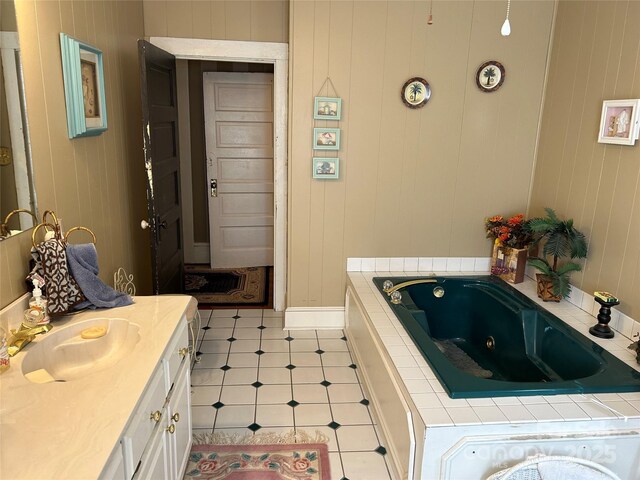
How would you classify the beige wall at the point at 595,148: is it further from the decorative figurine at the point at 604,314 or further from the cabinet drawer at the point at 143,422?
the cabinet drawer at the point at 143,422

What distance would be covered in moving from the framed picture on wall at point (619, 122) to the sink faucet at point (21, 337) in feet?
9.25

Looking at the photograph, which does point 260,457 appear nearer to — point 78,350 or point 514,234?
point 78,350

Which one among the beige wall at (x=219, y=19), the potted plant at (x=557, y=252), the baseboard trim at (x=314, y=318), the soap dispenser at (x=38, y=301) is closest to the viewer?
the soap dispenser at (x=38, y=301)

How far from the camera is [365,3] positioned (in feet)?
10.6

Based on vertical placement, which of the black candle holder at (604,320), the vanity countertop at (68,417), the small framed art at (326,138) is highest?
the small framed art at (326,138)

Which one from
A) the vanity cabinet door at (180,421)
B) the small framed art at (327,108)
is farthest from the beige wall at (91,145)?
the small framed art at (327,108)

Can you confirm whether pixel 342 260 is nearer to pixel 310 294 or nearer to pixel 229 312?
pixel 310 294

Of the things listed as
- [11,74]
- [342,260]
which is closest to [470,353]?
[342,260]

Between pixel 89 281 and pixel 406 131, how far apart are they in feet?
7.67

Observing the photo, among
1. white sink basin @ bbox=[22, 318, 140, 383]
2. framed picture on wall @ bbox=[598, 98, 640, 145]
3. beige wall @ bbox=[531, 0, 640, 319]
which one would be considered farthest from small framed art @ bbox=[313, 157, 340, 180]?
white sink basin @ bbox=[22, 318, 140, 383]

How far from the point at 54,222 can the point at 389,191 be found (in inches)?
87.8

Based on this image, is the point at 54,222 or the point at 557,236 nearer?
the point at 54,222

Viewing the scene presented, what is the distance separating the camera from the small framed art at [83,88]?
2127 mm

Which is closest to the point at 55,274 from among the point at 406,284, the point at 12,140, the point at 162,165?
the point at 12,140
